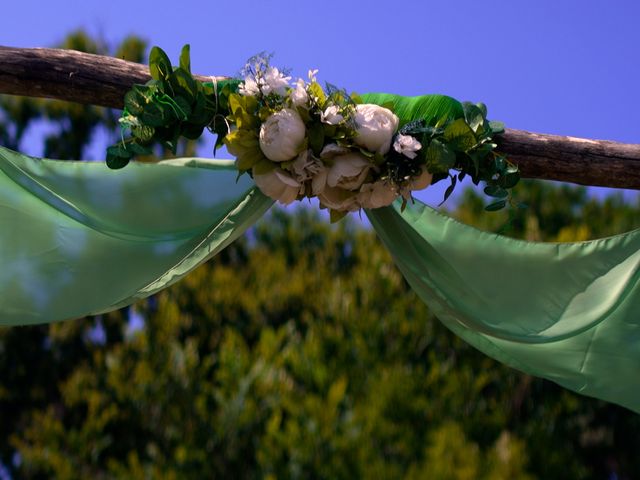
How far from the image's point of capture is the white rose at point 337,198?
2.44 meters

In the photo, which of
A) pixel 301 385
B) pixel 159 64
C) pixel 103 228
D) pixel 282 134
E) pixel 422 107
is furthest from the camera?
pixel 301 385

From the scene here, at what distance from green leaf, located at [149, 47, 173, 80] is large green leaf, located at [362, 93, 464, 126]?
0.48m

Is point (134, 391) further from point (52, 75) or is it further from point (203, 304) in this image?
point (52, 75)

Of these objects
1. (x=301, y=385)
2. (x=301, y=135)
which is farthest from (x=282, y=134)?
(x=301, y=385)

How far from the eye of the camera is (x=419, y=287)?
2771mm

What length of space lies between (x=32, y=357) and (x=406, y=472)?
383 centimetres

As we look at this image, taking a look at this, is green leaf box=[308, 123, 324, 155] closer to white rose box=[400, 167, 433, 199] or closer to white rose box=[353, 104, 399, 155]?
white rose box=[353, 104, 399, 155]

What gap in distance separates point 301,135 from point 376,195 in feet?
0.82

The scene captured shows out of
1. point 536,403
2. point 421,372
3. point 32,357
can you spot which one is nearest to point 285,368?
point 421,372

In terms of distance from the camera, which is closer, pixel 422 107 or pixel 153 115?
pixel 153 115

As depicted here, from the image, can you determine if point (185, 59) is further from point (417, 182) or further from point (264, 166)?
point (417, 182)

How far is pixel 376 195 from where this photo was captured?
2.47m

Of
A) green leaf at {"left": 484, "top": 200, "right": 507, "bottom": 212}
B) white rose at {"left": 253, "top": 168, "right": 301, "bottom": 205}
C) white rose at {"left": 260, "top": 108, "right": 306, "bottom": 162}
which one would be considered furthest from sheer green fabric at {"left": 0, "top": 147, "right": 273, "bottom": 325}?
green leaf at {"left": 484, "top": 200, "right": 507, "bottom": 212}

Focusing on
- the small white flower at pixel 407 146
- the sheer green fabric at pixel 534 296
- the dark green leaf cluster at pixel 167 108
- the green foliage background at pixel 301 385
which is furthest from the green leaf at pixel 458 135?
the green foliage background at pixel 301 385
